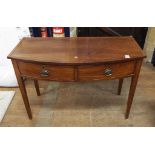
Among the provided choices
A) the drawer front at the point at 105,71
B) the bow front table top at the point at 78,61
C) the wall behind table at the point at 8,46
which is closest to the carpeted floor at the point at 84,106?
the wall behind table at the point at 8,46

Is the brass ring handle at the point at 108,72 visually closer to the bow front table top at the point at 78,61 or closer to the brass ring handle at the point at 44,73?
the bow front table top at the point at 78,61

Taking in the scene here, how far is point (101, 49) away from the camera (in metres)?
1.14

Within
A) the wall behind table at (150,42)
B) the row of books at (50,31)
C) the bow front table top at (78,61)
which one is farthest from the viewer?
the wall behind table at (150,42)

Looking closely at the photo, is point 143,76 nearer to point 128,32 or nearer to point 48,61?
point 128,32

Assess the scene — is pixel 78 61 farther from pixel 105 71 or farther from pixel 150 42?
pixel 150 42

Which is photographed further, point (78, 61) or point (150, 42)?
point (150, 42)

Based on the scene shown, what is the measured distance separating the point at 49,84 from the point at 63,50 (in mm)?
783

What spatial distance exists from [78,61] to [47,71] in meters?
0.22

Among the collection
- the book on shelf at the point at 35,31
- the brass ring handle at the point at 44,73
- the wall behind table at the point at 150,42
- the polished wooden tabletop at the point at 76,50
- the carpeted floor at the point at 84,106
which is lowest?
the carpeted floor at the point at 84,106

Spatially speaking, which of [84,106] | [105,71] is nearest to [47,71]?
[105,71]

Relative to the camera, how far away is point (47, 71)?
1074 mm

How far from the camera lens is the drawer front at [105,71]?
3.43 ft

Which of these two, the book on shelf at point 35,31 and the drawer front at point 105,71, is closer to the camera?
the drawer front at point 105,71

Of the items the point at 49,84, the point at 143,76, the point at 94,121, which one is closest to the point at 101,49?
the point at 94,121
